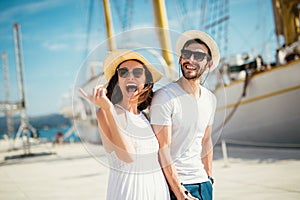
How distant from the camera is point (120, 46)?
1959 mm

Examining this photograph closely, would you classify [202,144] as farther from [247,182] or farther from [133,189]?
[247,182]

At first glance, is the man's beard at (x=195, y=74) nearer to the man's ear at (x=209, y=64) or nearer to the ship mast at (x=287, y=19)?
the man's ear at (x=209, y=64)

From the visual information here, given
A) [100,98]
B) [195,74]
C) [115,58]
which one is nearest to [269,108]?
[195,74]

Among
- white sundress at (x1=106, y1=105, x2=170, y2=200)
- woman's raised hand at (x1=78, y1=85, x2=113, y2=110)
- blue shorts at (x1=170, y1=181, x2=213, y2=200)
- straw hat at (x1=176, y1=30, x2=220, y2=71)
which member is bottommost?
blue shorts at (x1=170, y1=181, x2=213, y2=200)

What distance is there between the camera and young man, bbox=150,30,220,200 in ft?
6.30

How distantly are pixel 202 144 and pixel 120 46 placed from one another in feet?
2.62

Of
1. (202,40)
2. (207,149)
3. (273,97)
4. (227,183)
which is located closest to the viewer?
(202,40)

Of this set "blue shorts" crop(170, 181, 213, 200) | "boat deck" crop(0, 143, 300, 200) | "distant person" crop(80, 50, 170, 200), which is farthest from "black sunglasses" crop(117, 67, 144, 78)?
"boat deck" crop(0, 143, 300, 200)

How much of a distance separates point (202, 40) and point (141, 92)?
1.67ft

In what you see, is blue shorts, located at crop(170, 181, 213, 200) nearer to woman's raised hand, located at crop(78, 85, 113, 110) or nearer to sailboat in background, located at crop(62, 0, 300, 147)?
woman's raised hand, located at crop(78, 85, 113, 110)

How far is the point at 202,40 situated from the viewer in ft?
6.93

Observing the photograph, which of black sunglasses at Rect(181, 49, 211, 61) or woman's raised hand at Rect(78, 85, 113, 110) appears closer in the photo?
woman's raised hand at Rect(78, 85, 113, 110)

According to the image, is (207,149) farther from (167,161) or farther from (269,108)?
(269,108)

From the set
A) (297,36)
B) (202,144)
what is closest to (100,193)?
(202,144)
